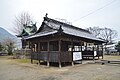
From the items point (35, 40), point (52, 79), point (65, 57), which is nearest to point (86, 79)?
point (52, 79)

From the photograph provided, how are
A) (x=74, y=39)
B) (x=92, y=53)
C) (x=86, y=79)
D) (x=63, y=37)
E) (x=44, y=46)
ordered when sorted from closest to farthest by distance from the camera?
(x=86, y=79), (x=63, y=37), (x=74, y=39), (x=44, y=46), (x=92, y=53)

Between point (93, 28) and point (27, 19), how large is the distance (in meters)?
28.9

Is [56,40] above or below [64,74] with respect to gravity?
above

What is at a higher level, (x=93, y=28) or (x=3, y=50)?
(x=93, y=28)

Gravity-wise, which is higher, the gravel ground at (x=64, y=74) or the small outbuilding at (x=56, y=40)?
the small outbuilding at (x=56, y=40)

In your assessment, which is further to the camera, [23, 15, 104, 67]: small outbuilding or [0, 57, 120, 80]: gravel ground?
[23, 15, 104, 67]: small outbuilding

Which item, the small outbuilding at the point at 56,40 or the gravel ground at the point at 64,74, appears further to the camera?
the small outbuilding at the point at 56,40

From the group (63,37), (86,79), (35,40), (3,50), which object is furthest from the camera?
(3,50)

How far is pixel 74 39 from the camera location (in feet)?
62.2

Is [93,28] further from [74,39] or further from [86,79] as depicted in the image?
[86,79]

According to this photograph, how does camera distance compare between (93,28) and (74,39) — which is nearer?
(74,39)

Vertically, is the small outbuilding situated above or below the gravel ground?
above

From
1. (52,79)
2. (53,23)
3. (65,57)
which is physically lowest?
(52,79)

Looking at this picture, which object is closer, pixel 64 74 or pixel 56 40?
pixel 64 74
